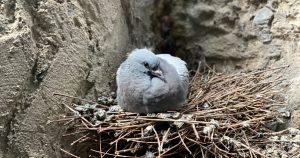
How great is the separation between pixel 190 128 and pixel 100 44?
1.65 feet

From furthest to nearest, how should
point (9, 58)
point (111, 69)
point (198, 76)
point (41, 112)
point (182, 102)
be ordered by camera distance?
point (198, 76)
point (111, 69)
point (182, 102)
point (41, 112)
point (9, 58)

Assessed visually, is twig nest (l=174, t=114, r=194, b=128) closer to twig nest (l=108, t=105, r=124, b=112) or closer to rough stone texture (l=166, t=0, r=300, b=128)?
twig nest (l=108, t=105, r=124, b=112)

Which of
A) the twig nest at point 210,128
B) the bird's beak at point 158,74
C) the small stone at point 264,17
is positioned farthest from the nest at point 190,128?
the small stone at point 264,17

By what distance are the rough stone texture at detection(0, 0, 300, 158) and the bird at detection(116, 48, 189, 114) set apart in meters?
0.16

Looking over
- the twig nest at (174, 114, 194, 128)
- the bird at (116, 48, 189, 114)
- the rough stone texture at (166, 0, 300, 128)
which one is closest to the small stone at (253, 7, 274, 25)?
the rough stone texture at (166, 0, 300, 128)

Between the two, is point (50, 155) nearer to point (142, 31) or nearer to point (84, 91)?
point (84, 91)

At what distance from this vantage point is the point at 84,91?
6.27ft

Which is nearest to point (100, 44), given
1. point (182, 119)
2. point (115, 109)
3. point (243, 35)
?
point (115, 109)

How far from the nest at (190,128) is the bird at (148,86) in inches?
1.4

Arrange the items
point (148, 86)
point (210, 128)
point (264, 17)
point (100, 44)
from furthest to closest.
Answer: point (264, 17) → point (100, 44) → point (148, 86) → point (210, 128)

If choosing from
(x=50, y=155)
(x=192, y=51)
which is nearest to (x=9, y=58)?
(x=50, y=155)

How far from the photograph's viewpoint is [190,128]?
1.70m

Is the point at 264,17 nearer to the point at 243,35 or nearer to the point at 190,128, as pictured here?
the point at 243,35

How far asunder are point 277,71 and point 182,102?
0.50 m
